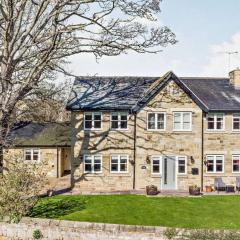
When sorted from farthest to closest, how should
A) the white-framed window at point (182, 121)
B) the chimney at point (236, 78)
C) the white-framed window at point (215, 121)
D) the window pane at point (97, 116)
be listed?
the chimney at point (236, 78) < the white-framed window at point (215, 121) < the window pane at point (97, 116) < the white-framed window at point (182, 121)

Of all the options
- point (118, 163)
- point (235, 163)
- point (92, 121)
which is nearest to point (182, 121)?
point (235, 163)

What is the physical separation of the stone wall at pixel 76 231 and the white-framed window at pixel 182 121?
13500 millimetres

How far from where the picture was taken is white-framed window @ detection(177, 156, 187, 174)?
32.2 m

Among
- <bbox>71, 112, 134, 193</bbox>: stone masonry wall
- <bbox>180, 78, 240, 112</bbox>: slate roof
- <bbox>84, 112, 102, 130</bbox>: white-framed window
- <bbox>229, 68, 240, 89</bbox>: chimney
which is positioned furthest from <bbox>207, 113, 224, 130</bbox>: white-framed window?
<bbox>84, 112, 102, 130</bbox>: white-framed window

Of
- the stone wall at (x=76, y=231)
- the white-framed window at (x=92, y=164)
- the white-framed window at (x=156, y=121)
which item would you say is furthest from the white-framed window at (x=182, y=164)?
the stone wall at (x=76, y=231)

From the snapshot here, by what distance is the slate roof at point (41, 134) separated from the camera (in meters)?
38.8

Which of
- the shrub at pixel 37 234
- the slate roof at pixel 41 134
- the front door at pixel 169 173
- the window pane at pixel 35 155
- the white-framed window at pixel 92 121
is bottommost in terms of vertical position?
the shrub at pixel 37 234

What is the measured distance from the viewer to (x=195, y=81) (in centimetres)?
3638

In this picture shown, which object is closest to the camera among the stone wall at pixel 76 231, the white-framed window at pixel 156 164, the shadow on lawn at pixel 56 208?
the stone wall at pixel 76 231

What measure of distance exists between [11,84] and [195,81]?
709 inches

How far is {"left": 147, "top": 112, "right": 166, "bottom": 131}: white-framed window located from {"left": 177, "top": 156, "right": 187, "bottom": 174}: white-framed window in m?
2.72

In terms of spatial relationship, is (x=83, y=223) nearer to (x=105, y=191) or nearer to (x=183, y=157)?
(x=105, y=191)

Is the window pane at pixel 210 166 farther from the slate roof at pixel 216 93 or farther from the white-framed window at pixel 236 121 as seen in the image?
the slate roof at pixel 216 93

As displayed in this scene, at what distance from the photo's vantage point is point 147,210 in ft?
82.2
